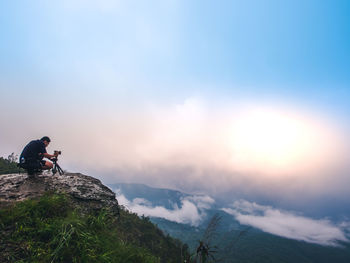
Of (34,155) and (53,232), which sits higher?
(34,155)

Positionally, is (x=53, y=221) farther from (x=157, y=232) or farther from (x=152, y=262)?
(x=157, y=232)

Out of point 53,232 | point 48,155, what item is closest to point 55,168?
point 48,155

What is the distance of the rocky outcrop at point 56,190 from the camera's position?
25.3 feet

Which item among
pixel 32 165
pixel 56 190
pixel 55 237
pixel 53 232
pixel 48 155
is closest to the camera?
pixel 55 237

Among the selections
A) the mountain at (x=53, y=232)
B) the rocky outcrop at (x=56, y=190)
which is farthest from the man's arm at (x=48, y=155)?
the mountain at (x=53, y=232)

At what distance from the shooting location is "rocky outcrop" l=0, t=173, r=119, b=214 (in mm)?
7718

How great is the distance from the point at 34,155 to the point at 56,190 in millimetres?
2573

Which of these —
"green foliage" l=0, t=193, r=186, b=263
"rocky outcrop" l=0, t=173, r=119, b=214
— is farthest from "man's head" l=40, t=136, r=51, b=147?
"green foliage" l=0, t=193, r=186, b=263

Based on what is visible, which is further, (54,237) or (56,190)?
(56,190)

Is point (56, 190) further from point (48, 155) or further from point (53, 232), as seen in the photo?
point (53, 232)

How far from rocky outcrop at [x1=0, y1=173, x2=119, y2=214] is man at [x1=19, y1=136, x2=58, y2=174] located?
0.51 metres

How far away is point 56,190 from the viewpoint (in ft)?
27.0

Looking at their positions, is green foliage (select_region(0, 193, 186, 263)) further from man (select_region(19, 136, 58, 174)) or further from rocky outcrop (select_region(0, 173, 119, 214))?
man (select_region(19, 136, 58, 174))

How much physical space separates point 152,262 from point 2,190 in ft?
22.9
